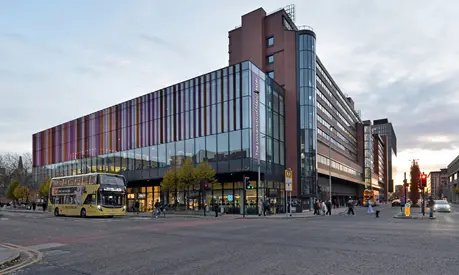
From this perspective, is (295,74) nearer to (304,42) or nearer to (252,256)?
(304,42)

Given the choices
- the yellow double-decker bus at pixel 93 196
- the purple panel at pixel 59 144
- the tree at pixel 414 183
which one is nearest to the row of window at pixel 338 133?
the tree at pixel 414 183

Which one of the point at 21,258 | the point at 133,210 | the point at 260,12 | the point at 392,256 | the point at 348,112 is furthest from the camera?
the point at 348,112

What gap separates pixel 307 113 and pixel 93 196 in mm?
32251

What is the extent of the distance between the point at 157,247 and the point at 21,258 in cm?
448

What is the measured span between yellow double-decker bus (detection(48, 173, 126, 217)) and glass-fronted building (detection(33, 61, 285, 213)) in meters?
13.0

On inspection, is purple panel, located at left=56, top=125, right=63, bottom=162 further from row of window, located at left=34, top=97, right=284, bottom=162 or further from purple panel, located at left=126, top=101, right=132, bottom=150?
purple panel, located at left=126, top=101, right=132, bottom=150

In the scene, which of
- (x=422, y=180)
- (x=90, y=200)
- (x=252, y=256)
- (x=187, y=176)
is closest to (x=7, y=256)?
(x=252, y=256)

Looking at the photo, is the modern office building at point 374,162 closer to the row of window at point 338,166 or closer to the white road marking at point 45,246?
the row of window at point 338,166

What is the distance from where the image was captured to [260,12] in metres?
60.8

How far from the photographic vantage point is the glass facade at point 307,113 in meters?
56.5

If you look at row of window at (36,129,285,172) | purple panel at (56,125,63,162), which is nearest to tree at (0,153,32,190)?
purple panel at (56,125,63,162)

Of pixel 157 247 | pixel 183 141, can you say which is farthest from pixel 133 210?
pixel 157 247

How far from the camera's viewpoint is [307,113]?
186 ft

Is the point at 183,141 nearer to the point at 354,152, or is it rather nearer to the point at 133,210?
the point at 133,210
